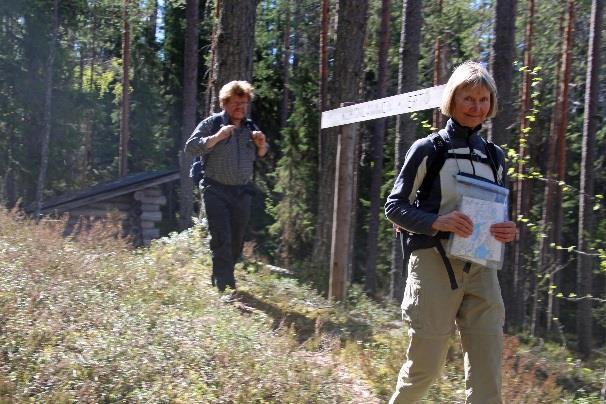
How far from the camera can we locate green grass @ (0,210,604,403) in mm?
4531

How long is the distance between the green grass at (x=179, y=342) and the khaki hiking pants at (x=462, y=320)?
1.19 meters

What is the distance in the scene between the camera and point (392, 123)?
980 inches

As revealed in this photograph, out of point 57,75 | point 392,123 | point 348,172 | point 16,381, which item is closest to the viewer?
point 16,381

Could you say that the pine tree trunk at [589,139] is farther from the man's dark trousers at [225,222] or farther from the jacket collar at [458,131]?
the jacket collar at [458,131]

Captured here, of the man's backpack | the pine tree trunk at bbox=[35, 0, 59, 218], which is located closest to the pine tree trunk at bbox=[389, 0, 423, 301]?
the man's backpack

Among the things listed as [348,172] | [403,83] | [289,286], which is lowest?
[289,286]

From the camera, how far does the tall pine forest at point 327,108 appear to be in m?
11.0

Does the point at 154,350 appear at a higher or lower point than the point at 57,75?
lower

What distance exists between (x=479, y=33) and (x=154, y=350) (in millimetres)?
14864

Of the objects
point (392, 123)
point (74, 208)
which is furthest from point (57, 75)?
point (392, 123)

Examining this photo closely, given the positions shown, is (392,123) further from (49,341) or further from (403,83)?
(49,341)

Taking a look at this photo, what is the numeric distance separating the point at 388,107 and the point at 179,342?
251cm

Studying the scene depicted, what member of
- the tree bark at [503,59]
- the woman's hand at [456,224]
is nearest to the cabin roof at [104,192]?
the tree bark at [503,59]

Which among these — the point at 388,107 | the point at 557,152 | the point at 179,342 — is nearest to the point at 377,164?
the point at 557,152
